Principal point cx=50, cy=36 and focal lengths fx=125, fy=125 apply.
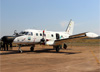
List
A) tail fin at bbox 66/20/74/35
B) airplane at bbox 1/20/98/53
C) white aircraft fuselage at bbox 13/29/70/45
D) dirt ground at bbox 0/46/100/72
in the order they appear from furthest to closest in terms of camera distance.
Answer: tail fin at bbox 66/20/74/35 → white aircraft fuselage at bbox 13/29/70/45 → airplane at bbox 1/20/98/53 → dirt ground at bbox 0/46/100/72

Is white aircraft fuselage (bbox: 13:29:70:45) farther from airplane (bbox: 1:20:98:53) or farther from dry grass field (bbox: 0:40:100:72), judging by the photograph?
dry grass field (bbox: 0:40:100:72)

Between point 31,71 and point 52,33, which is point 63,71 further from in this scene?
point 52,33

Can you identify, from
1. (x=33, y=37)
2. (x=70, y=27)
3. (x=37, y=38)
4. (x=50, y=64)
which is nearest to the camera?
(x=50, y=64)

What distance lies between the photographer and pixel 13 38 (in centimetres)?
1616

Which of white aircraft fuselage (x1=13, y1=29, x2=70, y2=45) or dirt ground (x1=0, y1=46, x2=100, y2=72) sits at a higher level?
white aircraft fuselage (x1=13, y1=29, x2=70, y2=45)

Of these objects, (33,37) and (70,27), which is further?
(70,27)

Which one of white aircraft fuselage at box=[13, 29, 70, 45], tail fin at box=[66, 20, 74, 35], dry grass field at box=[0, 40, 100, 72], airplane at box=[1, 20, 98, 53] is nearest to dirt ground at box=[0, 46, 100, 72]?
dry grass field at box=[0, 40, 100, 72]

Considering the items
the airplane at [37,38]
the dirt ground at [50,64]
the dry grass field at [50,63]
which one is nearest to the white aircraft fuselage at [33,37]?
the airplane at [37,38]

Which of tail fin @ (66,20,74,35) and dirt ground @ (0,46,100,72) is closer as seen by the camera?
dirt ground @ (0,46,100,72)

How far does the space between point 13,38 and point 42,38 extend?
4755mm

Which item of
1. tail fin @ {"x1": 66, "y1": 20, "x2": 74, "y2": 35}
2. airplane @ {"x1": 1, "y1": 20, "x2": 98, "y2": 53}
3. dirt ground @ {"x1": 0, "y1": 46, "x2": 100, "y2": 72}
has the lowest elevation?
dirt ground @ {"x1": 0, "y1": 46, "x2": 100, "y2": 72}

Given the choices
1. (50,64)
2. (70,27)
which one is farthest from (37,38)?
(70,27)

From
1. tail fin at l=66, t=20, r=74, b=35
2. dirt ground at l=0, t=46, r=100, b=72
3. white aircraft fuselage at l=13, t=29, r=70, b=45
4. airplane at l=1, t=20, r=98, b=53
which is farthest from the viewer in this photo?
tail fin at l=66, t=20, r=74, b=35

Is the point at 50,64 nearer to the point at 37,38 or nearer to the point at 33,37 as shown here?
the point at 33,37
